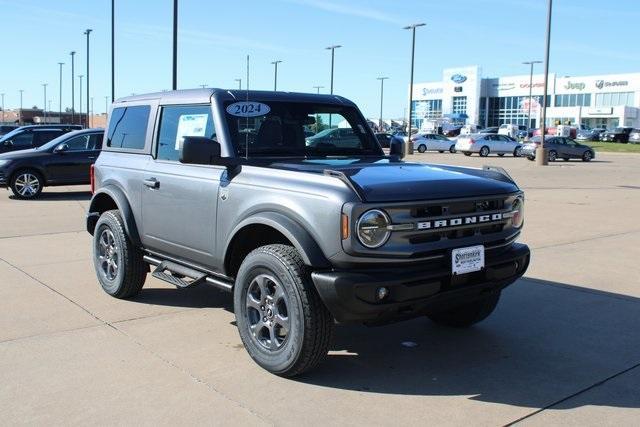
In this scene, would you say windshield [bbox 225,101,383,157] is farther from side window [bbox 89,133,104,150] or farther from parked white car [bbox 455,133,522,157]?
parked white car [bbox 455,133,522,157]

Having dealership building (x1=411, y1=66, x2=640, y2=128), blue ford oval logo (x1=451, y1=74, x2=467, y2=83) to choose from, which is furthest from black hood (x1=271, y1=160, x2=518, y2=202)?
blue ford oval logo (x1=451, y1=74, x2=467, y2=83)

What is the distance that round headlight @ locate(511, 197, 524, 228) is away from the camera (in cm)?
465

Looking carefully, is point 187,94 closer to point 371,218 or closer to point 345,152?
point 345,152

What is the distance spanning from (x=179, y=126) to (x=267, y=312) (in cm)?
199

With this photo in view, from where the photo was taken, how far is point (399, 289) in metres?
3.77

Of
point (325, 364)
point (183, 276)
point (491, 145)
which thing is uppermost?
point (491, 145)

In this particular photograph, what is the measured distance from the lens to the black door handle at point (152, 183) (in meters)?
5.34

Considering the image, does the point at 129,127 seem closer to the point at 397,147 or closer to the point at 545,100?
the point at 397,147

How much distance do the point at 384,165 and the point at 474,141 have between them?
37792 mm

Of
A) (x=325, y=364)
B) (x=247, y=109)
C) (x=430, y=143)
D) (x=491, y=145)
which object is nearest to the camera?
(x=325, y=364)

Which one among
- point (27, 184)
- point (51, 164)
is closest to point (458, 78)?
point (51, 164)

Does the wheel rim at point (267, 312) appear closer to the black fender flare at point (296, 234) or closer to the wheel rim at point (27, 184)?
the black fender flare at point (296, 234)

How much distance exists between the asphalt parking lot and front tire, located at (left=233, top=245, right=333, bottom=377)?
0.17m

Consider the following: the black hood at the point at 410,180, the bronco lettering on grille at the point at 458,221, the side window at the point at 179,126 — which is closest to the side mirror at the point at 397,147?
the black hood at the point at 410,180
